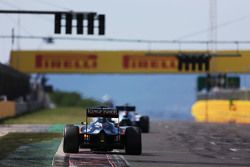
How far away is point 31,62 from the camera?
3457 inches

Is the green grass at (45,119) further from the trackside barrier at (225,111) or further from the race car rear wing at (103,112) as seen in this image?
the race car rear wing at (103,112)

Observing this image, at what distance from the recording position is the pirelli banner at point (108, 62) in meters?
84.9

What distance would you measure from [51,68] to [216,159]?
2630 inches

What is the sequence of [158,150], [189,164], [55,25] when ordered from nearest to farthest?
1. [189,164]
2. [158,150]
3. [55,25]

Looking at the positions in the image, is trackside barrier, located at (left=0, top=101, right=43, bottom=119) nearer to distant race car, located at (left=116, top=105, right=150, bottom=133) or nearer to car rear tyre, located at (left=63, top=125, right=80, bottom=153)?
distant race car, located at (left=116, top=105, right=150, bottom=133)

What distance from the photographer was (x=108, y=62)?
85875 millimetres

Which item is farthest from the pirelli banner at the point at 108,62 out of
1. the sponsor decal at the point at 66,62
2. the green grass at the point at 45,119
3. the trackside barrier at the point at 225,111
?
the green grass at the point at 45,119

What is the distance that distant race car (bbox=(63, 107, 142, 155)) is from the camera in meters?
22.4

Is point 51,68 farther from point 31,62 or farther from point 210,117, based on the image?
point 210,117

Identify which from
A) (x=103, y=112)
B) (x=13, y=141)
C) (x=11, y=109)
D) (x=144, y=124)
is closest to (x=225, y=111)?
(x=11, y=109)

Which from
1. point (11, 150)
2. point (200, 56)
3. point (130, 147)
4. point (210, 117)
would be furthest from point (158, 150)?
point (210, 117)

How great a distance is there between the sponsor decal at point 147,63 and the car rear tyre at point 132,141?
6320cm

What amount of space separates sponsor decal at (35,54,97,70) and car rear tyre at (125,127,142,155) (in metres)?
63.7

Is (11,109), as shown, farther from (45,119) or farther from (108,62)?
(108,62)
